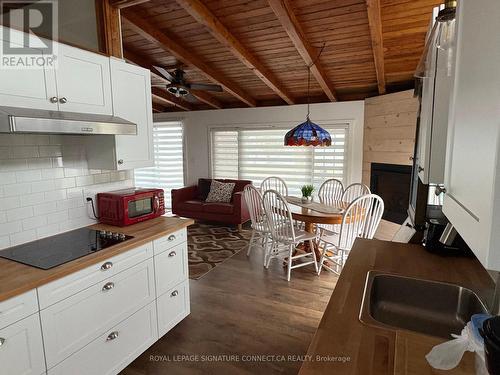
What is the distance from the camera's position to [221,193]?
5605 mm

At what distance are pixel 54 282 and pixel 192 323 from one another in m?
1.33

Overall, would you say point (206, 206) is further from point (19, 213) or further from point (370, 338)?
point (370, 338)

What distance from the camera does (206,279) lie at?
10.9 ft

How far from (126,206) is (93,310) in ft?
2.55

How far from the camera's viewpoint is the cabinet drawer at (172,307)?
87.7 inches

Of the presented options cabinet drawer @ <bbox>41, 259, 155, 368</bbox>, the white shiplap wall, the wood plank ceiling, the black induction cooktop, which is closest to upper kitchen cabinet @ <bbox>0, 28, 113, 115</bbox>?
the white shiplap wall

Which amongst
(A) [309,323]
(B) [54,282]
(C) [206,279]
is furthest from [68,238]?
(A) [309,323]

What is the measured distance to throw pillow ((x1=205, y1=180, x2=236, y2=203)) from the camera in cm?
555

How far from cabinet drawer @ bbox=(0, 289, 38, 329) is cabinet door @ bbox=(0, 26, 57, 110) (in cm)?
99

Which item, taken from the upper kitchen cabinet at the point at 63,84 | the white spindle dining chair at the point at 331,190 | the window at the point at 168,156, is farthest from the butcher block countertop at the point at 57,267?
the window at the point at 168,156

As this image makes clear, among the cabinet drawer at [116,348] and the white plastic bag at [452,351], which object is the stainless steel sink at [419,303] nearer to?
the white plastic bag at [452,351]

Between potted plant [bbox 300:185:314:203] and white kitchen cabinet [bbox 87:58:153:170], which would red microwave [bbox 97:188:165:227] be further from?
potted plant [bbox 300:185:314:203]

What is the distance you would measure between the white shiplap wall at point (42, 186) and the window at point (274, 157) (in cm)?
370

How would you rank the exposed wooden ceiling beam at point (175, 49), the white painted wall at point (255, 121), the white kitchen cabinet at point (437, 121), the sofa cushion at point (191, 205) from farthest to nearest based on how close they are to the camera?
the sofa cushion at point (191, 205) < the white painted wall at point (255, 121) < the exposed wooden ceiling beam at point (175, 49) < the white kitchen cabinet at point (437, 121)
